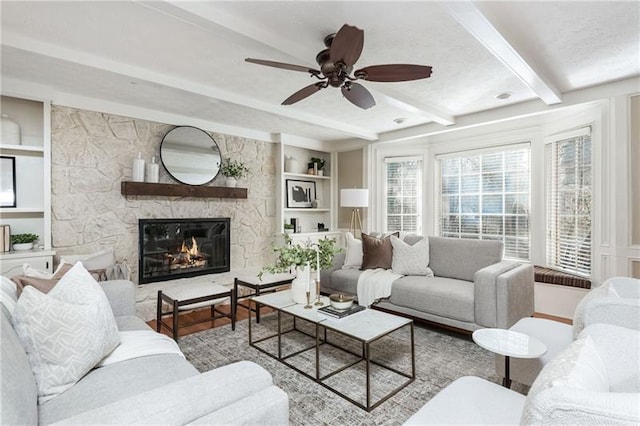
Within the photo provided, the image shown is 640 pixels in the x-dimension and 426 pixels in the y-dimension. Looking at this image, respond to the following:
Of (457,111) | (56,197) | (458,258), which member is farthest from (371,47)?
(56,197)


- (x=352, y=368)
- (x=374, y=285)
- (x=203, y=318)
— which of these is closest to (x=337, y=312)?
(x=352, y=368)

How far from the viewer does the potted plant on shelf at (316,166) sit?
5.79 meters

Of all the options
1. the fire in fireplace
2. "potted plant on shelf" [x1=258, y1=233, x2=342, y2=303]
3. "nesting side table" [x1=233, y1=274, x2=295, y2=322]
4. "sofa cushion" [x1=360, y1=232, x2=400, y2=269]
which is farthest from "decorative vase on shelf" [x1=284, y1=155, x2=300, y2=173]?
"potted plant on shelf" [x1=258, y1=233, x2=342, y2=303]

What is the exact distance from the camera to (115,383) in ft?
4.67

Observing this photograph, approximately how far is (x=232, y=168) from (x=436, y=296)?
10.2ft

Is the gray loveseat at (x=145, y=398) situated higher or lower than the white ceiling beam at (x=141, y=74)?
lower

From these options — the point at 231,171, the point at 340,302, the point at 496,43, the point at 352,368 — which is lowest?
the point at 352,368

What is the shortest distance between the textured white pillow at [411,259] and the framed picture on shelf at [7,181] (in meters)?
3.88

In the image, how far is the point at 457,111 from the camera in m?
4.20

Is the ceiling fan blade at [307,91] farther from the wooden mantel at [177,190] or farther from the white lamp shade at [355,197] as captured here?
the white lamp shade at [355,197]

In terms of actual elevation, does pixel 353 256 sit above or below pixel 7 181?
below

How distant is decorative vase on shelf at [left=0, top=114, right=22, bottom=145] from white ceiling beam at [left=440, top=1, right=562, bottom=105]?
374 cm

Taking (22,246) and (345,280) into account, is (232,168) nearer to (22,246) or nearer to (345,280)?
(345,280)

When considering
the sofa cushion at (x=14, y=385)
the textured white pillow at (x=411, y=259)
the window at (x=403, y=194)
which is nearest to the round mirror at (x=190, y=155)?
the textured white pillow at (x=411, y=259)
